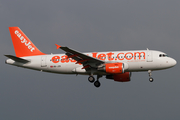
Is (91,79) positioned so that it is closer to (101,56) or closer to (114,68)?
(101,56)

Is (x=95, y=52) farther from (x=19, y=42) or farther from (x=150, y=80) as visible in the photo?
(x=19, y=42)

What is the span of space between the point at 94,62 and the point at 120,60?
3271 mm

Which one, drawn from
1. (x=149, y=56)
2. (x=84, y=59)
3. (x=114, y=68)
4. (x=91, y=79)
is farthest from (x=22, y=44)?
(x=149, y=56)

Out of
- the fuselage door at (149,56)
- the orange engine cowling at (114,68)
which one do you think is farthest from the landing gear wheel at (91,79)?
the fuselage door at (149,56)

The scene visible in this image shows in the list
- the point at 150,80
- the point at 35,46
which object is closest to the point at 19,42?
the point at 35,46

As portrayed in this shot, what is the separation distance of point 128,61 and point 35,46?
14129 mm

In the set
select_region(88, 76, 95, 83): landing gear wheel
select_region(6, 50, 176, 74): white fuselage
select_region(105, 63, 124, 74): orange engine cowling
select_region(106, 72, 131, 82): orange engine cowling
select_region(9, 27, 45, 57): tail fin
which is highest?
select_region(9, 27, 45, 57): tail fin

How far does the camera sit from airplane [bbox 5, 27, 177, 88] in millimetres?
39506

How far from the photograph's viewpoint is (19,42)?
152 feet

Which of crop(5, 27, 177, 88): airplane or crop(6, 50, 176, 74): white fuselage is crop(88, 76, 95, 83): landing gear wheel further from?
crop(6, 50, 176, 74): white fuselage

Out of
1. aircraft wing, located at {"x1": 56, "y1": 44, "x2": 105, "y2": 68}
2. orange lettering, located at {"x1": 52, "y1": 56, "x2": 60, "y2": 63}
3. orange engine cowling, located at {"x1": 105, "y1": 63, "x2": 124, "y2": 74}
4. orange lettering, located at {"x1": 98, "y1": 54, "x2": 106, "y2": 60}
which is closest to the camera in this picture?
aircraft wing, located at {"x1": 56, "y1": 44, "x2": 105, "y2": 68}

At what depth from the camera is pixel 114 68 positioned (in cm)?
3909

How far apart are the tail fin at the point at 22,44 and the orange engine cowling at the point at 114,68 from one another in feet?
35.8

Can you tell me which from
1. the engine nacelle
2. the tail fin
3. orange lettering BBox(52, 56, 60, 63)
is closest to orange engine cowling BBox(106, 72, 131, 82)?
the engine nacelle
